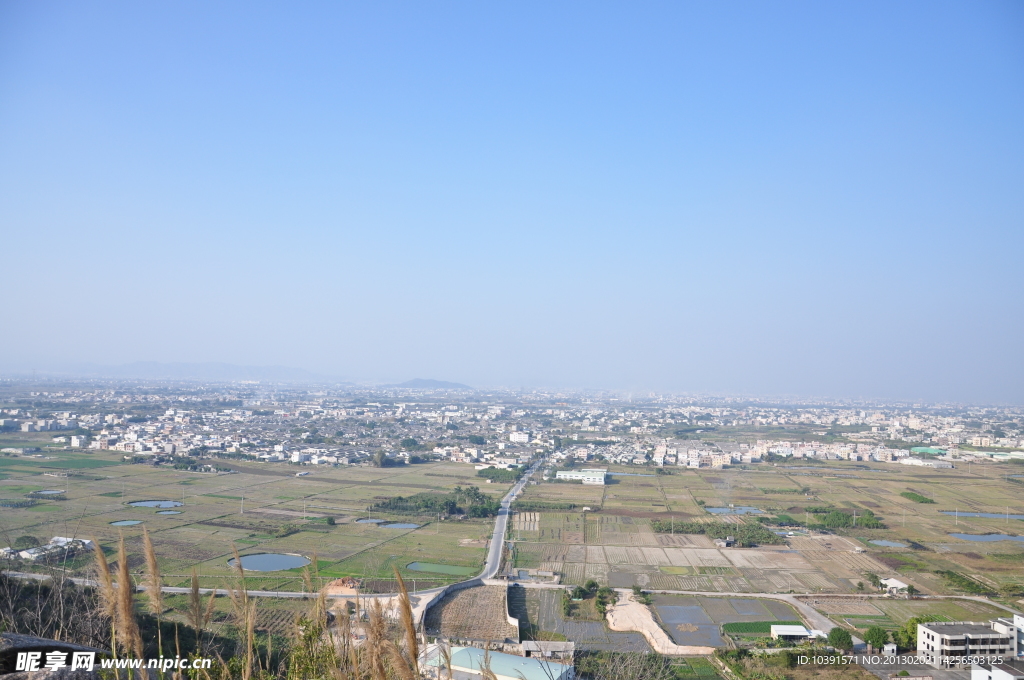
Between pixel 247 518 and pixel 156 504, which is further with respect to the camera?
pixel 156 504

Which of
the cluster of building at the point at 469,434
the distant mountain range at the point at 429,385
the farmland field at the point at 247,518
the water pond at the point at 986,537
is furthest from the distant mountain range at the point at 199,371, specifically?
the water pond at the point at 986,537

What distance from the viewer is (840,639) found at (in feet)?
23.8

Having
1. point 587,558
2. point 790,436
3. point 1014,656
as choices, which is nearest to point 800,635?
point 1014,656

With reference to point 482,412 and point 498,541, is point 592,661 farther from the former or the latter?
point 482,412

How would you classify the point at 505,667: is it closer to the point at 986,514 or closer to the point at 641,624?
the point at 641,624

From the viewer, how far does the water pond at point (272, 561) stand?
995cm

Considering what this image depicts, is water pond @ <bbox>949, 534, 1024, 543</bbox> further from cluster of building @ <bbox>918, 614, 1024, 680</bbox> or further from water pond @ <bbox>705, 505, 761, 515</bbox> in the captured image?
cluster of building @ <bbox>918, 614, 1024, 680</bbox>

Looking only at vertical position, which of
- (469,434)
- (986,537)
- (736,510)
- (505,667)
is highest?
(505,667)

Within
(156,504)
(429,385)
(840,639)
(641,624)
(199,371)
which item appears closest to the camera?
(840,639)

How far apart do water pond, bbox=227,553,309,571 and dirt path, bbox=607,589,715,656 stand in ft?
15.0

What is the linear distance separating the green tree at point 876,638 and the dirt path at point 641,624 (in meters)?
1.74

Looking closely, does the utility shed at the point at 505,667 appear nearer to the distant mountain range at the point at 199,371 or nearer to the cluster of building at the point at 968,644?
the cluster of building at the point at 968,644

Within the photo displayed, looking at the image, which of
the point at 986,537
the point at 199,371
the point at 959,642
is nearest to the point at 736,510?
the point at 986,537

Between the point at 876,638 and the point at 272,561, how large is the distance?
8.35 m
